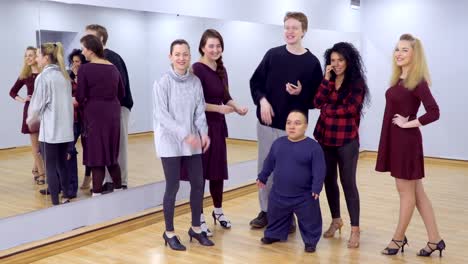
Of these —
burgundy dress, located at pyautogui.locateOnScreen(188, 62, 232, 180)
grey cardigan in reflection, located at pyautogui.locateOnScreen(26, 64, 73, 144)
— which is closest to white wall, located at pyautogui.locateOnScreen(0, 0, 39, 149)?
grey cardigan in reflection, located at pyautogui.locateOnScreen(26, 64, 73, 144)

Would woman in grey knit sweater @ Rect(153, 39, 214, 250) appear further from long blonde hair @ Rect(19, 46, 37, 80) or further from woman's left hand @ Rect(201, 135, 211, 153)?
long blonde hair @ Rect(19, 46, 37, 80)

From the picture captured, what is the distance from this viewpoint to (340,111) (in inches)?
143

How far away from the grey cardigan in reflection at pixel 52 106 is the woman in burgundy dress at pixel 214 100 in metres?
0.92

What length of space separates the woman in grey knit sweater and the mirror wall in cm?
82

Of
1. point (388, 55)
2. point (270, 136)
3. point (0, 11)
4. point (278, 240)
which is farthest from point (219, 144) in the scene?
point (388, 55)

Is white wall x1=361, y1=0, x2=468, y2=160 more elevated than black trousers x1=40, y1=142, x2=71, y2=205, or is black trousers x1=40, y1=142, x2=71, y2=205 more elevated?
white wall x1=361, y1=0, x2=468, y2=160

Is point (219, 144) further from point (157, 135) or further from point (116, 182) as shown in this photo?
point (116, 182)

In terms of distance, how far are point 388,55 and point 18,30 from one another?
483 centimetres

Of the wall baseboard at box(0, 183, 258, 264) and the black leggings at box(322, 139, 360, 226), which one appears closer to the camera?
the wall baseboard at box(0, 183, 258, 264)

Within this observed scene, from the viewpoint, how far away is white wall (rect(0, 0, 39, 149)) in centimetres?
348

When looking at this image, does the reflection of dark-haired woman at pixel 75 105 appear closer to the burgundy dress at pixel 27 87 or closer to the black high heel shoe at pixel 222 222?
the burgundy dress at pixel 27 87

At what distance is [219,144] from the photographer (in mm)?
3967

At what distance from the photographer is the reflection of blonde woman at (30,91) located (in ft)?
11.8

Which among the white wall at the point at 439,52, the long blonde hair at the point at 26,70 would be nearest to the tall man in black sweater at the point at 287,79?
the long blonde hair at the point at 26,70
